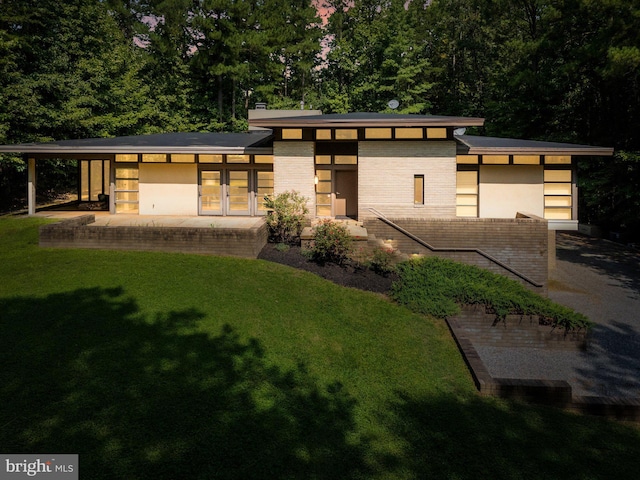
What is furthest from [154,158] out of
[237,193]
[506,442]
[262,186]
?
[506,442]

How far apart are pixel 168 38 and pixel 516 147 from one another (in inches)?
1496

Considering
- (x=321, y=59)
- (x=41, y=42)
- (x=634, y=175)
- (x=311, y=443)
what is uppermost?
(x=321, y=59)

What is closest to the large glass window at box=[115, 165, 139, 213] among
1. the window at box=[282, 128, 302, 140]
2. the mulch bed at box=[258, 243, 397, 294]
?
the window at box=[282, 128, 302, 140]

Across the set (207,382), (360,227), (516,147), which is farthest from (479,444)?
(516,147)

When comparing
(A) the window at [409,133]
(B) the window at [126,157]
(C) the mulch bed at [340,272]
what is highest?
(A) the window at [409,133]

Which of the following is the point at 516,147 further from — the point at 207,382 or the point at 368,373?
the point at 207,382

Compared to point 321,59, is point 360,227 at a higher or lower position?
lower

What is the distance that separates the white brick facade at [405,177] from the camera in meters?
18.1

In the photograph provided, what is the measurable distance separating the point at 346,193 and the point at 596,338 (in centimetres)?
1110

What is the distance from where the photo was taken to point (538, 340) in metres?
12.3

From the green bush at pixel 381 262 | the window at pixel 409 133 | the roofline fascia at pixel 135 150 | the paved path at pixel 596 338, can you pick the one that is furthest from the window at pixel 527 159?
the roofline fascia at pixel 135 150

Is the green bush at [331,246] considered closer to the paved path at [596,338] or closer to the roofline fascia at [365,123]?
the roofline fascia at [365,123]

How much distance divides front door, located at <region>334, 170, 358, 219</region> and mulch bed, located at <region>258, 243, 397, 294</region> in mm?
5591

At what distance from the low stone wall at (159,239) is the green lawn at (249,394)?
2.81m
